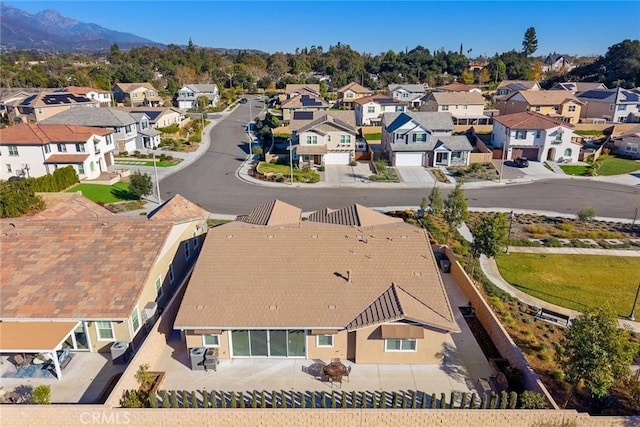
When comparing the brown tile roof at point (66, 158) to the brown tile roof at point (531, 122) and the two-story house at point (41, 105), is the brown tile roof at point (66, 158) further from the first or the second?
the brown tile roof at point (531, 122)

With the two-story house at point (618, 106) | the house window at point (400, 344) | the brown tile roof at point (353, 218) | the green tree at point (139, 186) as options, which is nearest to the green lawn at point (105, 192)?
the green tree at point (139, 186)

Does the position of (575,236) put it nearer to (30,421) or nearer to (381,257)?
(381,257)

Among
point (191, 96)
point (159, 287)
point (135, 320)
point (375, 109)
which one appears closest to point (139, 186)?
point (159, 287)

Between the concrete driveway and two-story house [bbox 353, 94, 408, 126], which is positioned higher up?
two-story house [bbox 353, 94, 408, 126]

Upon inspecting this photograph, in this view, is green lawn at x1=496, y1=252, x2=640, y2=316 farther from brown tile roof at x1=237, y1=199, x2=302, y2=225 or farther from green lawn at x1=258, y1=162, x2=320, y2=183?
green lawn at x1=258, y1=162, x2=320, y2=183

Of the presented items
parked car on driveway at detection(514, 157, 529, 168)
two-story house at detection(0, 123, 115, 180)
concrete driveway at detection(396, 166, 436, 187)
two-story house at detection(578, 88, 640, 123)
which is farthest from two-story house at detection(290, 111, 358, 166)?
two-story house at detection(578, 88, 640, 123)

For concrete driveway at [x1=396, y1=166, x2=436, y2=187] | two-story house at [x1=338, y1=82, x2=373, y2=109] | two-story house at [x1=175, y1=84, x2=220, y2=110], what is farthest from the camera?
two-story house at [x1=175, y1=84, x2=220, y2=110]

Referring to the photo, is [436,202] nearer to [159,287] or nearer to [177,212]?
[177,212]
